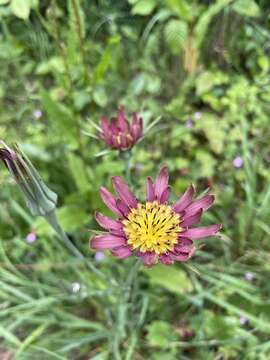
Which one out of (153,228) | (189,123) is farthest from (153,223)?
(189,123)

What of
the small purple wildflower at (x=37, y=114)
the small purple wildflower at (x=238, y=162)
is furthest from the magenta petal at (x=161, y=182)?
the small purple wildflower at (x=37, y=114)

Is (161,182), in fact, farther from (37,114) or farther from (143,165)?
(37,114)

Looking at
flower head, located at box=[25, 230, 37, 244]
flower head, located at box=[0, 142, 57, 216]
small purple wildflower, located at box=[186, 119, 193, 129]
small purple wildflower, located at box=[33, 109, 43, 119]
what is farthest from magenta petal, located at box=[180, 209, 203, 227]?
small purple wildflower, located at box=[33, 109, 43, 119]

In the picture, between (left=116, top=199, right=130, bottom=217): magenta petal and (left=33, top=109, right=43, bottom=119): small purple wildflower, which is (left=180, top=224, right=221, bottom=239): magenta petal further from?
(left=33, top=109, right=43, bottom=119): small purple wildflower

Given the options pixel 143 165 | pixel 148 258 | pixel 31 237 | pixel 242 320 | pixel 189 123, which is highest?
pixel 148 258

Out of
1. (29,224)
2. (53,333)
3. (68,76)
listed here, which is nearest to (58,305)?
(53,333)
